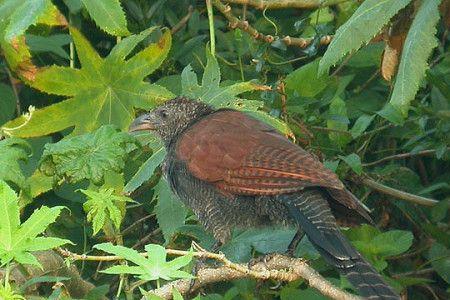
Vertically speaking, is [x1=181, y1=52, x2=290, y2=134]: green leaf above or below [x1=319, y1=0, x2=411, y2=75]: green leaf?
below

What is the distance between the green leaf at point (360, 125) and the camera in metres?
5.55

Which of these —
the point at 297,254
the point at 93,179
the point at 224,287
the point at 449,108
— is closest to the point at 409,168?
the point at 449,108

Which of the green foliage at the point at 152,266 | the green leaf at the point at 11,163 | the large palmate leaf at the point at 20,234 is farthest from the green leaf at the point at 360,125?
the green foliage at the point at 152,266

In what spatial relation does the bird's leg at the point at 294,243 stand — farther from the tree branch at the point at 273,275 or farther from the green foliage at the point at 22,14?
the green foliage at the point at 22,14

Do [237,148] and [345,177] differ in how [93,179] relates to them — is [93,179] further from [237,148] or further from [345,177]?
[345,177]

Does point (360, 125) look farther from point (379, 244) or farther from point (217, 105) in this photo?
point (379, 244)

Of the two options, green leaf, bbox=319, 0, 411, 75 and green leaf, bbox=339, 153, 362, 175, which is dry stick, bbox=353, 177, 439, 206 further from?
green leaf, bbox=319, 0, 411, 75

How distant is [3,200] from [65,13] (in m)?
3.12

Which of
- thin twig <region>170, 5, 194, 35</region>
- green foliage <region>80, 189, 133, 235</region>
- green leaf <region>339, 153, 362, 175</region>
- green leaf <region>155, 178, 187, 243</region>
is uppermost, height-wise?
green foliage <region>80, 189, 133, 235</region>

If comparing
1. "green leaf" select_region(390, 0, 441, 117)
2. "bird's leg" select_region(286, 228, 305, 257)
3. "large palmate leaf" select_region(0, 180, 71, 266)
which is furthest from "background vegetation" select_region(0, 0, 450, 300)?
"large palmate leaf" select_region(0, 180, 71, 266)

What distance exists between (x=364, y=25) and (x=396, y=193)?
195cm

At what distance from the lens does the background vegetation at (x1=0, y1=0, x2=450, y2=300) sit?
4.21 m

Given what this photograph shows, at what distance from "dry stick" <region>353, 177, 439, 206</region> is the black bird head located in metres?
0.93

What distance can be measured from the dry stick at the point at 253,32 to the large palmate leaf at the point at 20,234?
2.50m
